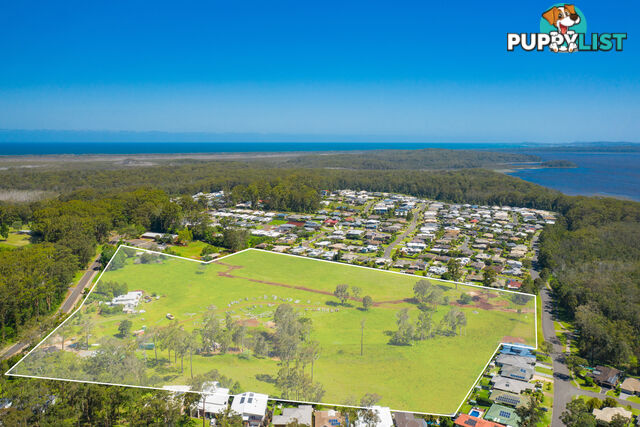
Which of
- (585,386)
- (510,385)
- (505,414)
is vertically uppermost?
(510,385)

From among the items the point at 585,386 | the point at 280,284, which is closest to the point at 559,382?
the point at 585,386

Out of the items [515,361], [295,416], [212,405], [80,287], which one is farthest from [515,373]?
[80,287]

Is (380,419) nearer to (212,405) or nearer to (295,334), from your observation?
(295,334)

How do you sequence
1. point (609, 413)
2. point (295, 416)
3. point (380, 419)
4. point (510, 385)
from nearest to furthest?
point (380, 419) < point (295, 416) < point (609, 413) < point (510, 385)

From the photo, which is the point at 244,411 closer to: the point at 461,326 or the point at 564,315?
the point at 461,326

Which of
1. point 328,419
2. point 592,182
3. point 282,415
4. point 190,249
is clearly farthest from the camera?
point 592,182

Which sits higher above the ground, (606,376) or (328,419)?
(328,419)

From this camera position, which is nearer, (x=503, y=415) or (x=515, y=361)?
(x=503, y=415)

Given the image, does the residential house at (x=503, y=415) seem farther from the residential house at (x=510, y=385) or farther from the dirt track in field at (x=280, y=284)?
the dirt track in field at (x=280, y=284)
